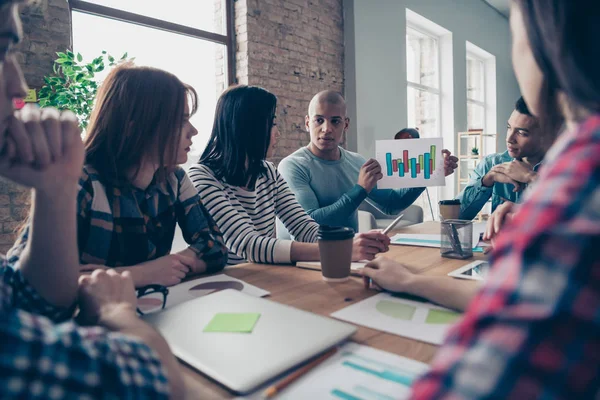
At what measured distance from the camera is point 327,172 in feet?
8.39

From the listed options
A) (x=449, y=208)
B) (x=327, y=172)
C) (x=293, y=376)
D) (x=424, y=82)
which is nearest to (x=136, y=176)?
(x=293, y=376)

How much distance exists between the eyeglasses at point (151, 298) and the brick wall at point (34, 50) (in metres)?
1.97

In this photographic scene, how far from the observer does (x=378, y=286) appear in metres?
0.94

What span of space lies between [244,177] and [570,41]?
1.48 metres

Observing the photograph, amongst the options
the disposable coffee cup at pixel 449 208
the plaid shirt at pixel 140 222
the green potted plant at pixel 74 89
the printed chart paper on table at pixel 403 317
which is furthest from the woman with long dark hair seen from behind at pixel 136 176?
the green potted plant at pixel 74 89

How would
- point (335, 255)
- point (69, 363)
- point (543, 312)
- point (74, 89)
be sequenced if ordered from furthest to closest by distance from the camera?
point (74, 89) < point (335, 255) < point (69, 363) < point (543, 312)

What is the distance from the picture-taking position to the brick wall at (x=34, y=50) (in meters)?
2.52

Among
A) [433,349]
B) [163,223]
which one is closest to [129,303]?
[433,349]

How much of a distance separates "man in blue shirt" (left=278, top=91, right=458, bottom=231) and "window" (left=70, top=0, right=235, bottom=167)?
4.34 ft

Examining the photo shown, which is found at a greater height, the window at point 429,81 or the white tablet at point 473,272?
the window at point 429,81

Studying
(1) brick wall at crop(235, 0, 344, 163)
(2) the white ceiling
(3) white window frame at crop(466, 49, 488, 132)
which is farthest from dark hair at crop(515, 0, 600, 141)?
(2) the white ceiling

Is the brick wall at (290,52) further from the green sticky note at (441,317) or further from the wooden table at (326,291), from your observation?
the green sticky note at (441,317)

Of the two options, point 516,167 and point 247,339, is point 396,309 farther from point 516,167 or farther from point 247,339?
point 516,167

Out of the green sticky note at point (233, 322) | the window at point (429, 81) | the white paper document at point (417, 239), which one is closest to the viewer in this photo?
the green sticky note at point (233, 322)
